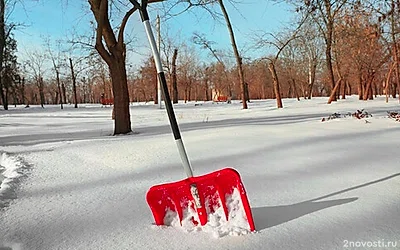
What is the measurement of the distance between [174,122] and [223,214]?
0.67 metres

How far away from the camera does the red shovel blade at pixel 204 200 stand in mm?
1877

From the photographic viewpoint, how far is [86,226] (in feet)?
6.58

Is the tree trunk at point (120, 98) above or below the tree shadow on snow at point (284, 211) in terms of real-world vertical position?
above

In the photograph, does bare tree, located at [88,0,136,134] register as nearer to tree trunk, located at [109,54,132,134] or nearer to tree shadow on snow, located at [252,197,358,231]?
tree trunk, located at [109,54,132,134]

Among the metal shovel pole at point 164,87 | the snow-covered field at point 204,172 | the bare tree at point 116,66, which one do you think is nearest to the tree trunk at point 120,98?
the bare tree at point 116,66

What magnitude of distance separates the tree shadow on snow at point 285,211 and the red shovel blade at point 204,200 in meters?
0.19

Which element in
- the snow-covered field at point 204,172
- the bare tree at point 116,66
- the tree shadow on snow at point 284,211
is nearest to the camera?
the snow-covered field at point 204,172

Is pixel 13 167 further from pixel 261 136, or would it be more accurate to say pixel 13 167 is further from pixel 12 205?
pixel 261 136

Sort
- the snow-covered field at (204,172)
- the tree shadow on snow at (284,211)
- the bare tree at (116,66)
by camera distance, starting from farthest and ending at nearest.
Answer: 1. the bare tree at (116,66)
2. the tree shadow on snow at (284,211)
3. the snow-covered field at (204,172)

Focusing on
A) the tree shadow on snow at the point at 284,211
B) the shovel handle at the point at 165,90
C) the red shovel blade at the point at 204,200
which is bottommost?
the tree shadow on snow at the point at 284,211

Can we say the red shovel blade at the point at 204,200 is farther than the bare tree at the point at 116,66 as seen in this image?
No

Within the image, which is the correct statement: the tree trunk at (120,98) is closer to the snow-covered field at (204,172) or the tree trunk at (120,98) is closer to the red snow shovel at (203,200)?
the snow-covered field at (204,172)

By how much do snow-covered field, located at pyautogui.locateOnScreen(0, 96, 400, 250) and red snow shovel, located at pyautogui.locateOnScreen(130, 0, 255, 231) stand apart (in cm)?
10

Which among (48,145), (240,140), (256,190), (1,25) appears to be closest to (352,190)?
(256,190)
